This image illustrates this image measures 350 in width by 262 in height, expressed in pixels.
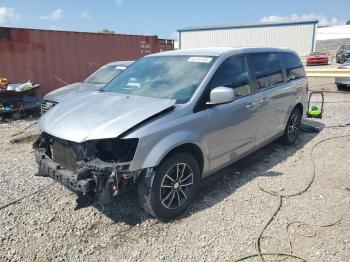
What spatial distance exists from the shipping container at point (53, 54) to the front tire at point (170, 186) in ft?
28.8

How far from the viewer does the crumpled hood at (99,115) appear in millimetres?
3092

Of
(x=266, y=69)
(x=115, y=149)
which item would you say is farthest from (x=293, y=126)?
(x=115, y=149)

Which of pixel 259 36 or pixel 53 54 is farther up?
pixel 259 36

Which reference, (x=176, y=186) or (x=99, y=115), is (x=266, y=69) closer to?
(x=176, y=186)

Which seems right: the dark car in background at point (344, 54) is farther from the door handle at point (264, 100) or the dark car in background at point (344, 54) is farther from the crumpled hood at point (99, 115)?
the crumpled hood at point (99, 115)

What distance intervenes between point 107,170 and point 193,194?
121 centimetres

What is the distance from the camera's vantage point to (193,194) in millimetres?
3758

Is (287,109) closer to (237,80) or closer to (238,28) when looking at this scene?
(237,80)

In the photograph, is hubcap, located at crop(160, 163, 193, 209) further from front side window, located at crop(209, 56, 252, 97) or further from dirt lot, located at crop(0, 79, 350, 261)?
front side window, located at crop(209, 56, 252, 97)

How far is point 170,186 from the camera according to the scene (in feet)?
11.4

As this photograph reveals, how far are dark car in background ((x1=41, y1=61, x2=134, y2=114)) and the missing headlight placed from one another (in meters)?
4.62

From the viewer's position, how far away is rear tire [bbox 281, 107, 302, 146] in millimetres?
5867

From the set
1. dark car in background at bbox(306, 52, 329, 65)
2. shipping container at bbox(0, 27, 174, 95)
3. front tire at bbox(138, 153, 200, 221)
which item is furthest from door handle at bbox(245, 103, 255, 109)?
dark car in background at bbox(306, 52, 329, 65)

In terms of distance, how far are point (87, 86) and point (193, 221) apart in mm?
5776
